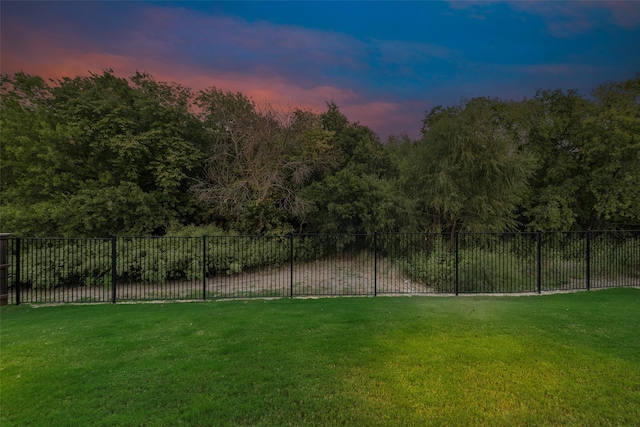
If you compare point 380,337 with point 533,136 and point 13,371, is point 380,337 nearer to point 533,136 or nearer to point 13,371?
point 13,371

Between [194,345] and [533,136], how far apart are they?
24.0m

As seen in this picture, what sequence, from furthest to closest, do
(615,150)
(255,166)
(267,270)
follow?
(615,150) < (255,166) < (267,270)

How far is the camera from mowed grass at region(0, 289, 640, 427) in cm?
320

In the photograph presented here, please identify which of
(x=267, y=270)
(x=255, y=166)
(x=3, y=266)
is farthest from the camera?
(x=255, y=166)

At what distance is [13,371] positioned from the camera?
425cm

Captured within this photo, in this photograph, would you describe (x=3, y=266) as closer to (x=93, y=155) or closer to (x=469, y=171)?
(x=93, y=155)

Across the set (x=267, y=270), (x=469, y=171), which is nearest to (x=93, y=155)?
(x=267, y=270)

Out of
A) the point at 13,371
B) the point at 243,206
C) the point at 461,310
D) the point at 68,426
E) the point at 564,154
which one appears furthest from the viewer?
the point at 564,154

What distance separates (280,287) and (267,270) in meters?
2.92

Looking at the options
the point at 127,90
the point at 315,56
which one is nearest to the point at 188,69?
the point at 127,90

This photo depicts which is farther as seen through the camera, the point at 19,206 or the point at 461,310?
the point at 19,206

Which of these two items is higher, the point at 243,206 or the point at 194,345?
the point at 243,206

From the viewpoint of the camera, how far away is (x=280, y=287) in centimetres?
1176

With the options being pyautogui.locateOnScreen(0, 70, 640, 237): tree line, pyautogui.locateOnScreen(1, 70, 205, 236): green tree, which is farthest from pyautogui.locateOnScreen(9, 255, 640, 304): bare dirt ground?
pyautogui.locateOnScreen(1, 70, 205, 236): green tree
